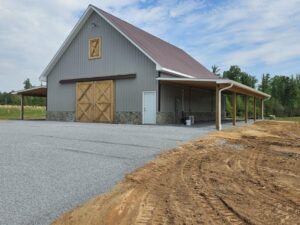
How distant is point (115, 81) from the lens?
18.5 metres

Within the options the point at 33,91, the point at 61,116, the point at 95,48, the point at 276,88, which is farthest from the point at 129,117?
the point at 276,88

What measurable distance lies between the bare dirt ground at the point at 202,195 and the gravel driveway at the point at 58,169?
0.31m

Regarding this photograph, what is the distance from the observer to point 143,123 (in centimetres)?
1731

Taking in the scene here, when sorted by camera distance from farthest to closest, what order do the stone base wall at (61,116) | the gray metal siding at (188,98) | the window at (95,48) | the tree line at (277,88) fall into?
the tree line at (277,88) → the stone base wall at (61,116) → the window at (95,48) → the gray metal siding at (188,98)

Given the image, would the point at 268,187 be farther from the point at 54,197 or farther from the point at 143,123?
the point at 143,123

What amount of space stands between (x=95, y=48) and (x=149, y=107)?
17.4 feet

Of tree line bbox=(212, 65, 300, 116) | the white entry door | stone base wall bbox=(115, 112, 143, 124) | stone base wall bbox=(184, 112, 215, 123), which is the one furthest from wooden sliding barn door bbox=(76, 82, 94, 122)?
tree line bbox=(212, 65, 300, 116)

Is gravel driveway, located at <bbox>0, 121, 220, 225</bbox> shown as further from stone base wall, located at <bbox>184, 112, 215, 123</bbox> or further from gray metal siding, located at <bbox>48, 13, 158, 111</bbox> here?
stone base wall, located at <bbox>184, 112, 215, 123</bbox>

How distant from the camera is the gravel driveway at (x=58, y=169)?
3.95 metres

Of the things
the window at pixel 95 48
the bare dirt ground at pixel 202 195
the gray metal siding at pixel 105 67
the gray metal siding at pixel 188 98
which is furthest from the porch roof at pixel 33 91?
the bare dirt ground at pixel 202 195

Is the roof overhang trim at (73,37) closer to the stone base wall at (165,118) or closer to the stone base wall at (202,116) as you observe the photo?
the stone base wall at (165,118)

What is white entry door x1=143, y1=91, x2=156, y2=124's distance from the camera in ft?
55.9

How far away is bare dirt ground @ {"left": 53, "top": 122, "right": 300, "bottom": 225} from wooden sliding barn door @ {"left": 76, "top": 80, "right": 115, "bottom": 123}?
37.9 ft

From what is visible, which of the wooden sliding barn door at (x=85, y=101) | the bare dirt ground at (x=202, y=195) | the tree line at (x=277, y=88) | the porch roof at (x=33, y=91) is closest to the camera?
the bare dirt ground at (x=202, y=195)
